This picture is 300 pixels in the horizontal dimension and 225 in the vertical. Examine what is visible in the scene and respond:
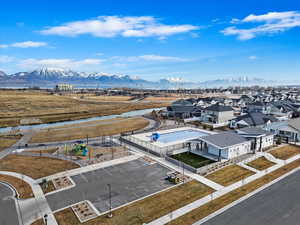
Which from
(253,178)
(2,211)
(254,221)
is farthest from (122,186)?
(253,178)

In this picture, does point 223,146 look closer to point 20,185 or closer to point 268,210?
point 268,210

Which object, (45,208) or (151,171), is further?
(151,171)

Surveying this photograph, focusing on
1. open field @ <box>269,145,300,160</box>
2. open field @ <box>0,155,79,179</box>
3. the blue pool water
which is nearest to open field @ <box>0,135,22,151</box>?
open field @ <box>0,155,79,179</box>

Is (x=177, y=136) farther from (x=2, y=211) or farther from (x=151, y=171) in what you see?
(x=2, y=211)

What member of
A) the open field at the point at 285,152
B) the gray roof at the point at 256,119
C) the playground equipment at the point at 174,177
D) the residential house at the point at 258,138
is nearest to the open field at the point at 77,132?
the playground equipment at the point at 174,177

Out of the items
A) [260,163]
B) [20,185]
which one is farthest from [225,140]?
[20,185]
